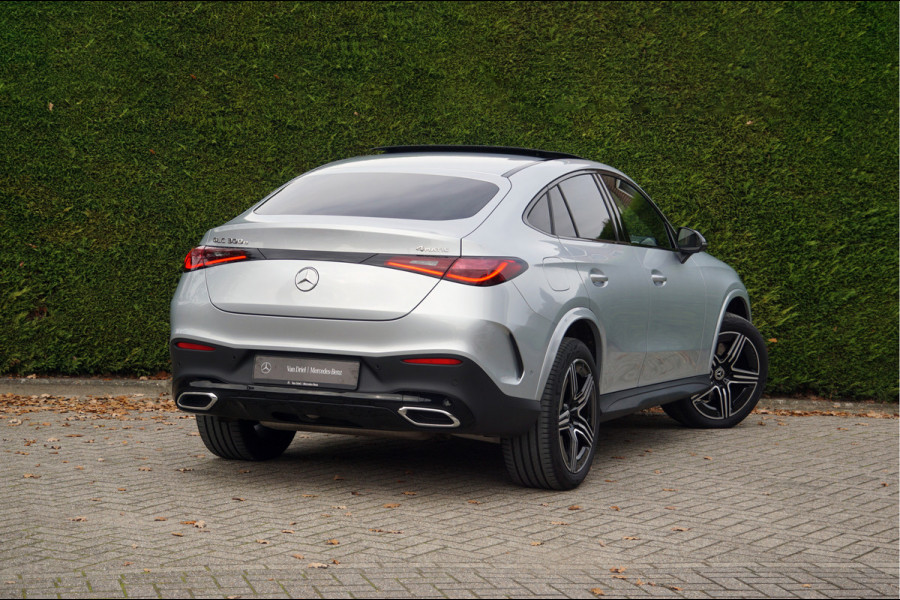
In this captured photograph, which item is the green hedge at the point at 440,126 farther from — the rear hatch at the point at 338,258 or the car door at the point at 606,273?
the rear hatch at the point at 338,258

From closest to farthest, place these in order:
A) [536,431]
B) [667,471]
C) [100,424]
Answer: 1. [536,431]
2. [667,471]
3. [100,424]

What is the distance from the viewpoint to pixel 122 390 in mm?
10281

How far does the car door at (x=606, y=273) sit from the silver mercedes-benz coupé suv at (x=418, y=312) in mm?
15

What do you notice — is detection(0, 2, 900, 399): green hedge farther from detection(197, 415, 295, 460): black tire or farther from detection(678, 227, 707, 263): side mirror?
detection(197, 415, 295, 460): black tire

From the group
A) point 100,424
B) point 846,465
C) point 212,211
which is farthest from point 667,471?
point 212,211

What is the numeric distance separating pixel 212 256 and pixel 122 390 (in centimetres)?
473

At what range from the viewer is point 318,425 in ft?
19.4

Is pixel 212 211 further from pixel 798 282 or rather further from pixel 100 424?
pixel 798 282

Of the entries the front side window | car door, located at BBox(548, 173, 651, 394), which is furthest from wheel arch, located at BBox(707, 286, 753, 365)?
car door, located at BBox(548, 173, 651, 394)

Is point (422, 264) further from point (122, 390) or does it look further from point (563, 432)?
point (122, 390)

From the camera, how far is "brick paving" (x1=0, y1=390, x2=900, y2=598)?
14.4 ft

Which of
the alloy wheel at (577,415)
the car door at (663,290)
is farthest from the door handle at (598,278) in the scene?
the car door at (663,290)

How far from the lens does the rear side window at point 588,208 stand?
6746 millimetres

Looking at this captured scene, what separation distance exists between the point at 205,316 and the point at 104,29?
18.4ft
